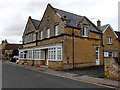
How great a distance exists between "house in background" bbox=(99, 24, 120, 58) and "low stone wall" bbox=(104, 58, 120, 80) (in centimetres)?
1443

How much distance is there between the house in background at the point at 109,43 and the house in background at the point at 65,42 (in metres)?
1.54

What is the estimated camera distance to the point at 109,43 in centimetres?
2695

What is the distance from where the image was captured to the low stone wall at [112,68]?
35.4ft

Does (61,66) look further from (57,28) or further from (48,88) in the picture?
(48,88)

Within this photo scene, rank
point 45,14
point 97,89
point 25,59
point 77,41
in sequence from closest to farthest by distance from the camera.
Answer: point 97,89 → point 77,41 → point 45,14 → point 25,59

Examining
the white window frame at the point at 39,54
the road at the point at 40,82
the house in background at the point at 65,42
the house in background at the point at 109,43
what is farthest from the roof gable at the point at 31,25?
the road at the point at 40,82

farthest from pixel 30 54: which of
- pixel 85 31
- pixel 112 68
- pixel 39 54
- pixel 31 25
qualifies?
pixel 112 68

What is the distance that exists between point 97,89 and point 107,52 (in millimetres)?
18894

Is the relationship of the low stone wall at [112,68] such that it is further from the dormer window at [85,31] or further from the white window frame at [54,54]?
the dormer window at [85,31]

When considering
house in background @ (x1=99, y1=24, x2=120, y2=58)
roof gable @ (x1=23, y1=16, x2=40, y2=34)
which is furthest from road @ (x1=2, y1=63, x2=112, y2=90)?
roof gable @ (x1=23, y1=16, x2=40, y2=34)

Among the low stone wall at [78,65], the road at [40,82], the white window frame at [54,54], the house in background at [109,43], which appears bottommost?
the road at [40,82]

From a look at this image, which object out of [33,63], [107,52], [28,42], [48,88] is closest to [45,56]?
[33,63]

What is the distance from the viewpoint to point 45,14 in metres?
24.1

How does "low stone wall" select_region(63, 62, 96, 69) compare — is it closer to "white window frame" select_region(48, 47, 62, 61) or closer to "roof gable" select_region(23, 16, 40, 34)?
"white window frame" select_region(48, 47, 62, 61)
